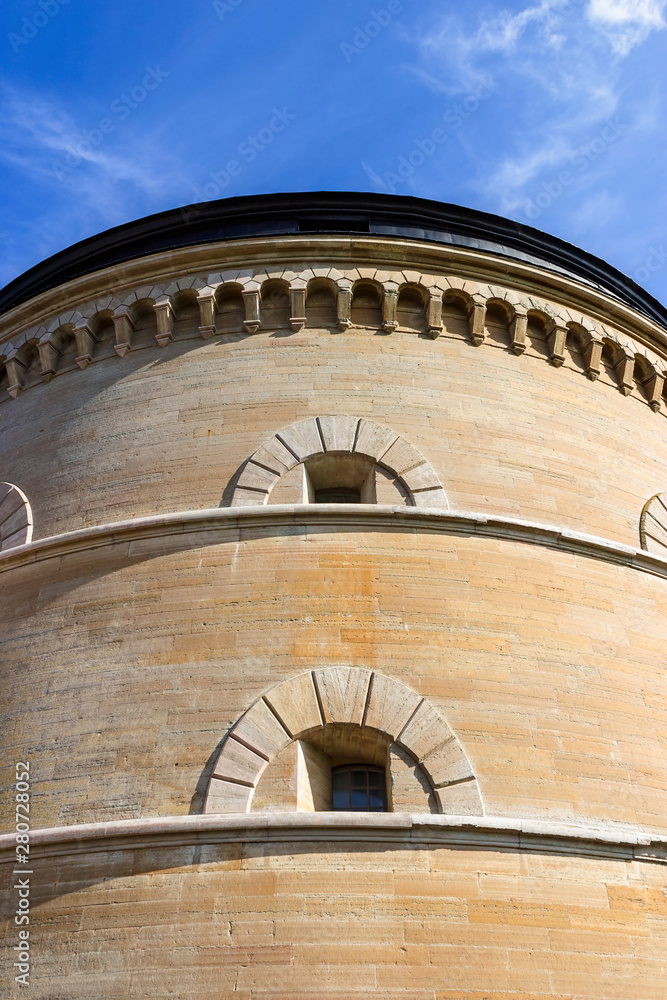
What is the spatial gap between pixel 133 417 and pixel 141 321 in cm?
152

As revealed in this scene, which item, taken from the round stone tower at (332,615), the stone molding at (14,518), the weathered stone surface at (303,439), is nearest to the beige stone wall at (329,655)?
the round stone tower at (332,615)

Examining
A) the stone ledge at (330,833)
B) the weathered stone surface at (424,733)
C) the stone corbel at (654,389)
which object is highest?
the stone corbel at (654,389)

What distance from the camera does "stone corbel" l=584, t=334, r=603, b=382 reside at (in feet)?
38.0

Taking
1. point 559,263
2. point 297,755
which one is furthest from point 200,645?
point 559,263

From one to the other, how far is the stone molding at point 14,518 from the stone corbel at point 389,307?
184 inches

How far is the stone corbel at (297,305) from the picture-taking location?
10.9 meters

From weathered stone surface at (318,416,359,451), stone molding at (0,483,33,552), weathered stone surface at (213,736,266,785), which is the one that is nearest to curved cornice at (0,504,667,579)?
stone molding at (0,483,33,552)

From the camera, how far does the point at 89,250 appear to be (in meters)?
13.0

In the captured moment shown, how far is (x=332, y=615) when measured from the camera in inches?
342

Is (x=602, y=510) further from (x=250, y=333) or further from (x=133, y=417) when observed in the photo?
(x=133, y=417)

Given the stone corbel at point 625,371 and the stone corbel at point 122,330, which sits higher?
the stone corbel at point 122,330

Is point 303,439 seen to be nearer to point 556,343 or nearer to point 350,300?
point 350,300

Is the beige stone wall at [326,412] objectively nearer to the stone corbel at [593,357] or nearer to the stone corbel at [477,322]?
the stone corbel at [477,322]

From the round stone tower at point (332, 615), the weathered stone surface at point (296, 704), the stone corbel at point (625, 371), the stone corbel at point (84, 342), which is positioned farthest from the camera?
the stone corbel at point (625, 371)
